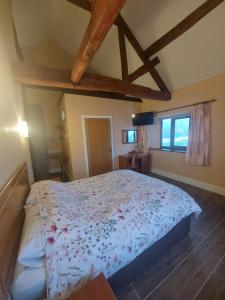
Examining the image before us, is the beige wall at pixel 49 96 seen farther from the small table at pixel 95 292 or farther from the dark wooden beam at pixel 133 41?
the small table at pixel 95 292

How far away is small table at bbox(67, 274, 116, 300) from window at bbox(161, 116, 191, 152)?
357cm

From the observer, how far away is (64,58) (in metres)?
4.58

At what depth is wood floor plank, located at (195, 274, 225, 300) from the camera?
1.19m

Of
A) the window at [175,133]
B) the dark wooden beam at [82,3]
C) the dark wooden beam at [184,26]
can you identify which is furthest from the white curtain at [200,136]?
the dark wooden beam at [82,3]

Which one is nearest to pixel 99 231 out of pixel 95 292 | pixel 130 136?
pixel 95 292

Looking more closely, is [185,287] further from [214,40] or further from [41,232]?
[214,40]

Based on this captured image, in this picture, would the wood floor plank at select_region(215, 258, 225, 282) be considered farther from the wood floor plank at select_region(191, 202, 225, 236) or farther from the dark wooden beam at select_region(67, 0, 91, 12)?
the dark wooden beam at select_region(67, 0, 91, 12)

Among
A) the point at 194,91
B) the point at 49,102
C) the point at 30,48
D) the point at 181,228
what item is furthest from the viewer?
the point at 49,102

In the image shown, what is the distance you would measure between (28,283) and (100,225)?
0.57 m

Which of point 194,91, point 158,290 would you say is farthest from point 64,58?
point 158,290

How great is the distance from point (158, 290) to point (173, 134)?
3.38m

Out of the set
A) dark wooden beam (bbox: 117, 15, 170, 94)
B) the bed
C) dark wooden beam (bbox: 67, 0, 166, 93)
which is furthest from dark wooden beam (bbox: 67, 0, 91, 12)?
the bed

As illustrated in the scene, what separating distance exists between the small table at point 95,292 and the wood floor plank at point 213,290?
3.39ft

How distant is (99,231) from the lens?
1137 millimetres
